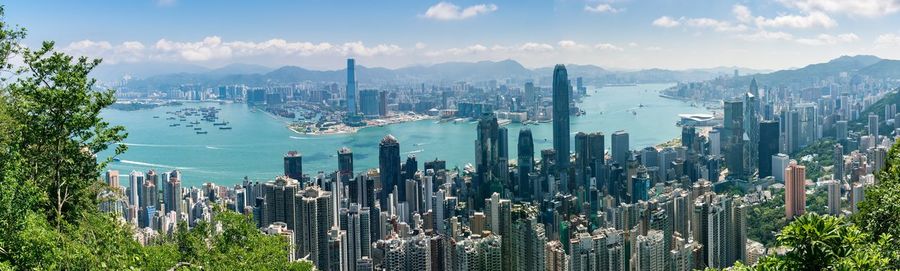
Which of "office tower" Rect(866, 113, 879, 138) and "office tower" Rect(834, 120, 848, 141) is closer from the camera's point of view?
"office tower" Rect(866, 113, 879, 138)

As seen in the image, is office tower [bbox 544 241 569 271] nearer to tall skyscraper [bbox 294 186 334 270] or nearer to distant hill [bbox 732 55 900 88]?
tall skyscraper [bbox 294 186 334 270]

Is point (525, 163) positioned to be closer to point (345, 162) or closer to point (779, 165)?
point (345, 162)

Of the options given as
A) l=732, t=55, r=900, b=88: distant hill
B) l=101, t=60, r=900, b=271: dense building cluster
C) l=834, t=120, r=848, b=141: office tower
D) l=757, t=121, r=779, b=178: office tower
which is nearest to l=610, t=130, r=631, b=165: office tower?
l=101, t=60, r=900, b=271: dense building cluster

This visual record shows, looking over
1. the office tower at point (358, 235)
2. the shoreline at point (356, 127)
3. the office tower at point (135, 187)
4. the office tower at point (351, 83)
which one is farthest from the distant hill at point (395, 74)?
the office tower at point (358, 235)

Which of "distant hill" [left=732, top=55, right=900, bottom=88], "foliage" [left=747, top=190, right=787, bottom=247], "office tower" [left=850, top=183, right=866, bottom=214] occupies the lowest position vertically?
"foliage" [left=747, top=190, right=787, bottom=247]

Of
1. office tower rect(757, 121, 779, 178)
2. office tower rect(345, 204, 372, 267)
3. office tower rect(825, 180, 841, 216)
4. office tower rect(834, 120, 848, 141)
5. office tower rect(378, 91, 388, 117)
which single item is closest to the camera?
office tower rect(345, 204, 372, 267)
